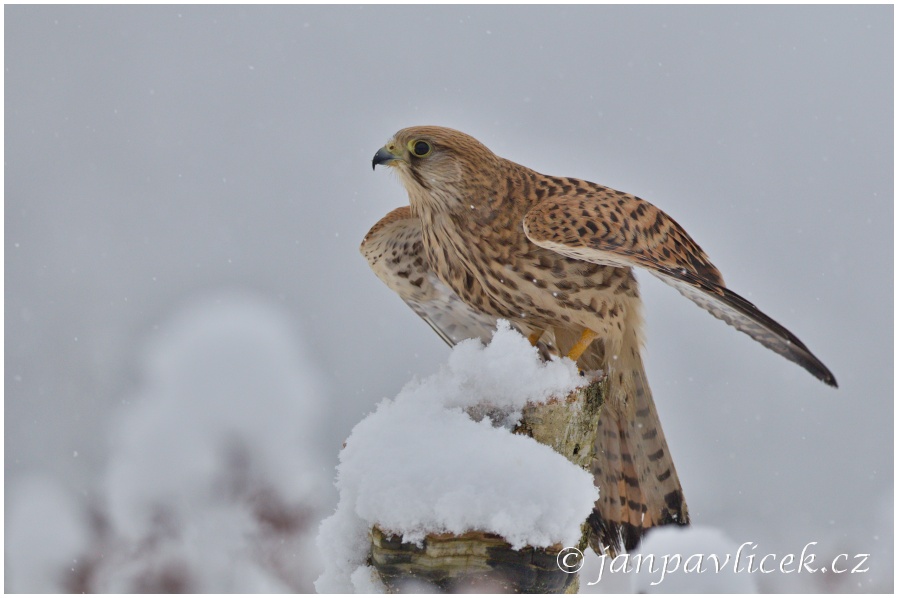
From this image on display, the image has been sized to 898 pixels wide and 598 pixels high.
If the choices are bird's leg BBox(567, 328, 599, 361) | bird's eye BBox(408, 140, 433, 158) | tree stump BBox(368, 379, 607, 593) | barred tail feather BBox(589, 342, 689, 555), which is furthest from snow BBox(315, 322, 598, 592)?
bird's eye BBox(408, 140, 433, 158)

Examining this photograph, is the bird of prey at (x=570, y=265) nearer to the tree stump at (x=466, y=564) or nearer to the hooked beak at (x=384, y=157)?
the hooked beak at (x=384, y=157)

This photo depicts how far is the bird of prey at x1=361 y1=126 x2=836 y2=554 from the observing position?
2.22m

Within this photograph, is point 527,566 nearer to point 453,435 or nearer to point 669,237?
point 453,435

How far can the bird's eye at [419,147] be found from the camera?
2.23 m

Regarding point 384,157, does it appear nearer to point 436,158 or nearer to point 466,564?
point 436,158

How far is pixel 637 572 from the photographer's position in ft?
6.97

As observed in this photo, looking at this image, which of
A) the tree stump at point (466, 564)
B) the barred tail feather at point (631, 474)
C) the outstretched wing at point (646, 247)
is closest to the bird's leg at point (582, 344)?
the barred tail feather at point (631, 474)

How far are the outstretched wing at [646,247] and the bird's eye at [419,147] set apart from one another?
1.13ft

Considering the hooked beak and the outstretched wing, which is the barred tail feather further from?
the hooked beak

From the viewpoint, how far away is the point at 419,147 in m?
2.24

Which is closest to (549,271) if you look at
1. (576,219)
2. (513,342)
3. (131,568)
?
(576,219)

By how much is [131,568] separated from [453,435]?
320 cm

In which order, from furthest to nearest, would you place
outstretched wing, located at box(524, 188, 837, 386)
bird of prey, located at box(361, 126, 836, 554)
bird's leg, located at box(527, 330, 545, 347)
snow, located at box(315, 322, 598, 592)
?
bird's leg, located at box(527, 330, 545, 347)
bird of prey, located at box(361, 126, 836, 554)
outstretched wing, located at box(524, 188, 837, 386)
snow, located at box(315, 322, 598, 592)

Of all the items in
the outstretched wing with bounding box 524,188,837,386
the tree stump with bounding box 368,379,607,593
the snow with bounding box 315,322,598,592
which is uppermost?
the outstretched wing with bounding box 524,188,837,386
